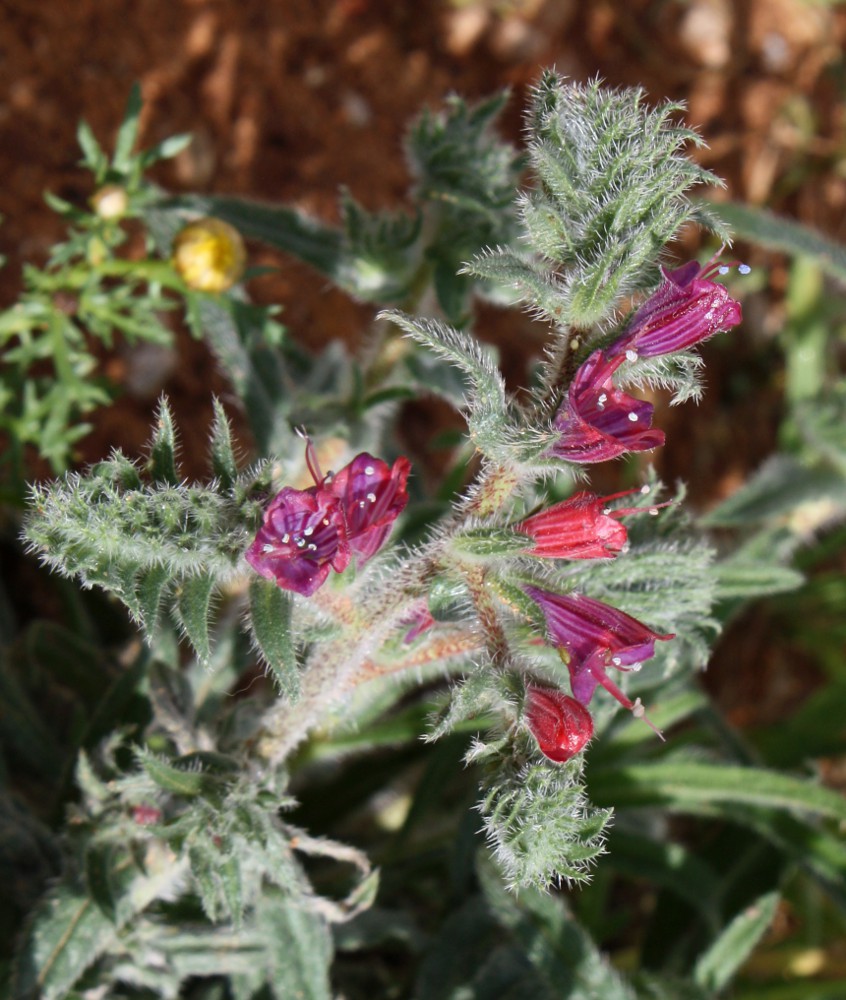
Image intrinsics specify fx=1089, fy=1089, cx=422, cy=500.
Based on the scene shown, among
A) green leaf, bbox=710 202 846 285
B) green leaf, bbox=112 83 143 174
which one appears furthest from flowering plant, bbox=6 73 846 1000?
green leaf, bbox=710 202 846 285

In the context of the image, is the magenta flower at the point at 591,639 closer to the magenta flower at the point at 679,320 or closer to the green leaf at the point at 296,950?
the magenta flower at the point at 679,320

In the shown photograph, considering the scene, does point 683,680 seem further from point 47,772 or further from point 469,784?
point 47,772

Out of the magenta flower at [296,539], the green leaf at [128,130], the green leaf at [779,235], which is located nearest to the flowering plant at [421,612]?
the magenta flower at [296,539]

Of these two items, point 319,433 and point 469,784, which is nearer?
point 319,433

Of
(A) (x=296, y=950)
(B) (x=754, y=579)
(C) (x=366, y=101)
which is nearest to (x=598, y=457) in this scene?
(B) (x=754, y=579)

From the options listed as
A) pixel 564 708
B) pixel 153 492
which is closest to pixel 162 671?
pixel 153 492

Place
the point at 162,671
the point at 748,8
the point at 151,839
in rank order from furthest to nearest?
the point at 748,8 < the point at 162,671 < the point at 151,839
